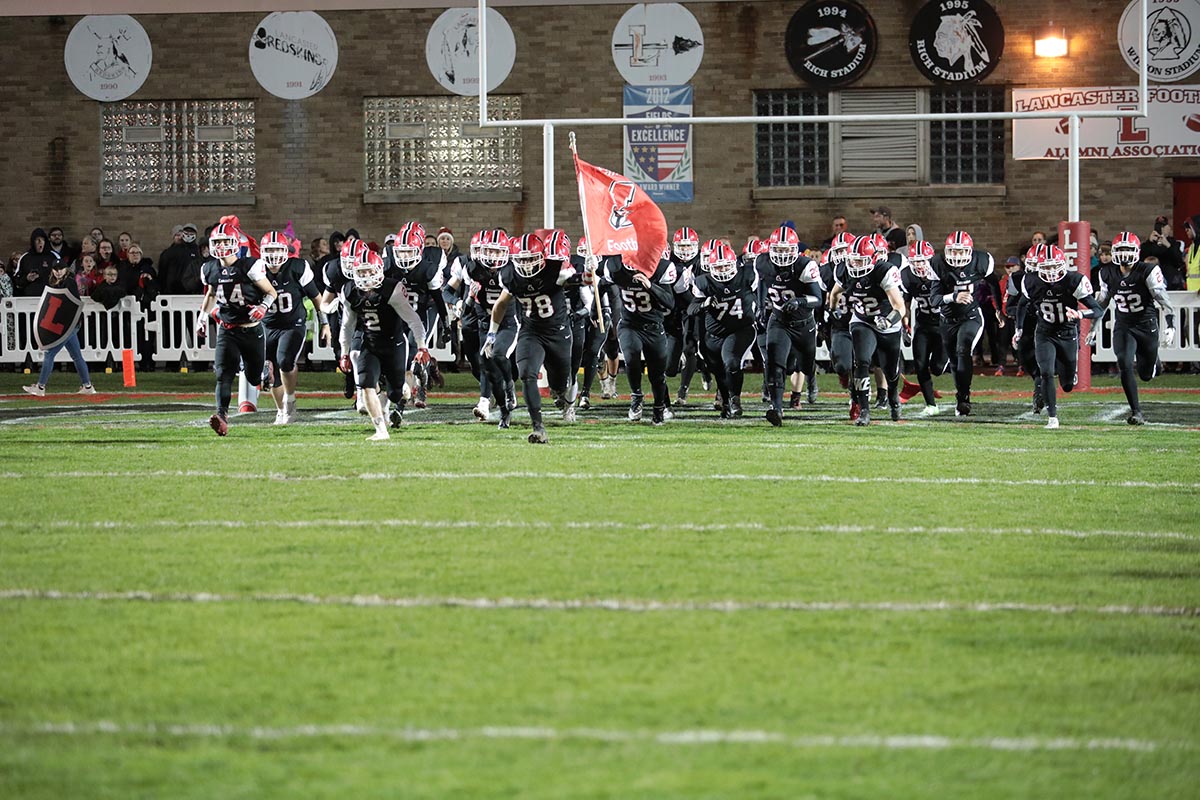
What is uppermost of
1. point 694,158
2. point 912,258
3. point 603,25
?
point 603,25

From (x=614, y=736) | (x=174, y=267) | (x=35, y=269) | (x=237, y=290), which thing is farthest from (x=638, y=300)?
(x=35, y=269)

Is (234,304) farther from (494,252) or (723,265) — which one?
(723,265)

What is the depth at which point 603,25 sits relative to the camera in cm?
2834

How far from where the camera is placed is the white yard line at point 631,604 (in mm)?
6805

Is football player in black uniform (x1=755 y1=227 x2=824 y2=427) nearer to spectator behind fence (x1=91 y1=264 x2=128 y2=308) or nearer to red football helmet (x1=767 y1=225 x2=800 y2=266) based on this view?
red football helmet (x1=767 y1=225 x2=800 y2=266)

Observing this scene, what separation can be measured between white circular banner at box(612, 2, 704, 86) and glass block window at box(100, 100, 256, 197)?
6.37 meters

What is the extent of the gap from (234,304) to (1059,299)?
24.3 ft

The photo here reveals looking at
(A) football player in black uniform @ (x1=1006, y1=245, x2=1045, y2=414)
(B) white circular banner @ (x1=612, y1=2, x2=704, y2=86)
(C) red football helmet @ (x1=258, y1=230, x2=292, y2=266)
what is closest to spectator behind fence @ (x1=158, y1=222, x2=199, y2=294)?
(B) white circular banner @ (x1=612, y1=2, x2=704, y2=86)

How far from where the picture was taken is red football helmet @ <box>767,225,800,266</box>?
16.4 m

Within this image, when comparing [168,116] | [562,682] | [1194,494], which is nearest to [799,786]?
[562,682]

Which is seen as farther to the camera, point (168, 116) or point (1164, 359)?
point (168, 116)

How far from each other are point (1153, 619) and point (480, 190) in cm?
2302

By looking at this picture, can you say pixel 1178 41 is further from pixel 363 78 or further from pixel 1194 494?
pixel 1194 494

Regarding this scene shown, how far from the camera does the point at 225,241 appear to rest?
15391 mm
